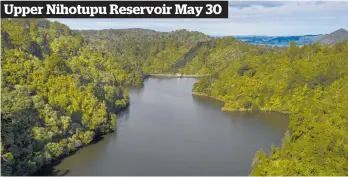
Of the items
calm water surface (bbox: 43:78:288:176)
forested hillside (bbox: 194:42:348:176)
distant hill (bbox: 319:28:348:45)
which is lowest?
calm water surface (bbox: 43:78:288:176)

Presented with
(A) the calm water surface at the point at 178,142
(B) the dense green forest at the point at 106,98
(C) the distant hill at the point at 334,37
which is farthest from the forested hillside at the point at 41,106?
(C) the distant hill at the point at 334,37

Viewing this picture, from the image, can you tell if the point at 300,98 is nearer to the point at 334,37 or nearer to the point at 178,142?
the point at 178,142

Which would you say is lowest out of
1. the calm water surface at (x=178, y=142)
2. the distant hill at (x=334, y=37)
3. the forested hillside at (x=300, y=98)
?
the calm water surface at (x=178, y=142)

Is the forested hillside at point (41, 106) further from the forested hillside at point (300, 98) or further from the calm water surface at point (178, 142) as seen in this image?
the forested hillside at point (300, 98)

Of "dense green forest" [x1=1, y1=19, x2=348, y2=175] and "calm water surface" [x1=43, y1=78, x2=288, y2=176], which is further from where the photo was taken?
"calm water surface" [x1=43, y1=78, x2=288, y2=176]

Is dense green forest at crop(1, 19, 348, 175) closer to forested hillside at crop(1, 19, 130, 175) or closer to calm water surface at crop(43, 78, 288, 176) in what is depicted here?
forested hillside at crop(1, 19, 130, 175)

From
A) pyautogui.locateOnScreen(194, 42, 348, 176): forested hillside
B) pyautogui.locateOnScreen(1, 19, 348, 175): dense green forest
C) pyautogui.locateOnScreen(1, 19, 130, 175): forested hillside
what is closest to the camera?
pyautogui.locateOnScreen(194, 42, 348, 176): forested hillside

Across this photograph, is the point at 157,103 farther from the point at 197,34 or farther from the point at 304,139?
the point at 197,34

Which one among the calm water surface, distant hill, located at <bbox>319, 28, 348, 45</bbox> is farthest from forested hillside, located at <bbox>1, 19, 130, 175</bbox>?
distant hill, located at <bbox>319, 28, 348, 45</bbox>
